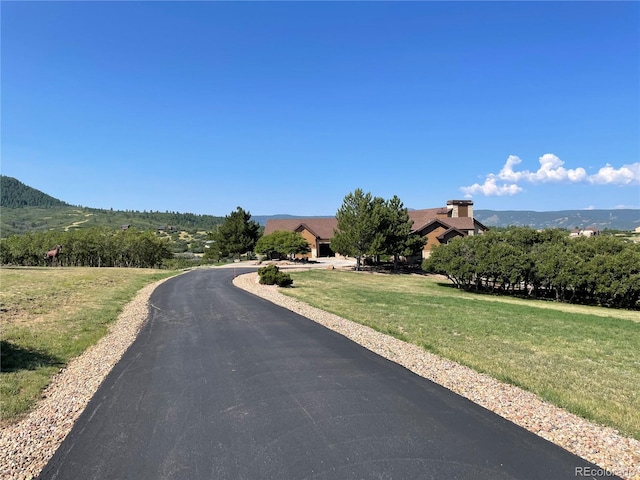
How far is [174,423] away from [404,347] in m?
6.41

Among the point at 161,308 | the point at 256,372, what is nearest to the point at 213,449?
the point at 256,372

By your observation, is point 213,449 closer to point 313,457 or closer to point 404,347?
point 313,457

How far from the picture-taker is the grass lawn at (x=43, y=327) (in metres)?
7.53

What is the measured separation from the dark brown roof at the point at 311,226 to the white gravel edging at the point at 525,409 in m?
52.8

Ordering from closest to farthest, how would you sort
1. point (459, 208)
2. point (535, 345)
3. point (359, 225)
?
point (535, 345) → point (359, 225) → point (459, 208)

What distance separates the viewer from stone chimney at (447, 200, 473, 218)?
65750mm

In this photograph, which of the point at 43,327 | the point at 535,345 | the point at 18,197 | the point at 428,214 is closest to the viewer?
the point at 535,345

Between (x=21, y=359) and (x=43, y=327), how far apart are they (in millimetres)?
3750

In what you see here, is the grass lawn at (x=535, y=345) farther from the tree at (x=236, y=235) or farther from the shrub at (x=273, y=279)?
the tree at (x=236, y=235)

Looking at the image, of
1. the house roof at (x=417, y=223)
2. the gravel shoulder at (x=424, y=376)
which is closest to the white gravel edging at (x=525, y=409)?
the gravel shoulder at (x=424, y=376)

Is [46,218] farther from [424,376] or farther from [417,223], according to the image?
[424,376]

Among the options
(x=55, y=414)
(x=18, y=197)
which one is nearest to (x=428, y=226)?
(x=55, y=414)

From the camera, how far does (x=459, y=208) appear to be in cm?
6650
